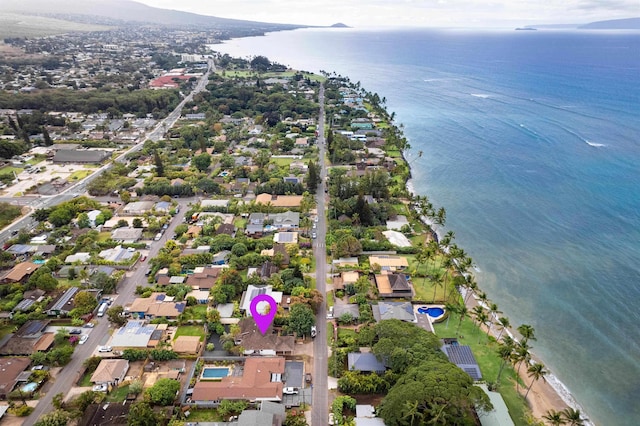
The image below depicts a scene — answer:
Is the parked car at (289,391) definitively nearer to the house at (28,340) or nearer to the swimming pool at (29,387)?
the swimming pool at (29,387)

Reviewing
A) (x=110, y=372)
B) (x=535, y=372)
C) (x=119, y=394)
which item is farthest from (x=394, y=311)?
(x=110, y=372)

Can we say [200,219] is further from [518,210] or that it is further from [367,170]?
[518,210]

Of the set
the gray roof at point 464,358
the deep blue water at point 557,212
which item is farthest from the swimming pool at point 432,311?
the deep blue water at point 557,212

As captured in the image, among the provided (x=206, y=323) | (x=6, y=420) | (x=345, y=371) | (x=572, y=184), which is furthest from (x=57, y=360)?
(x=572, y=184)

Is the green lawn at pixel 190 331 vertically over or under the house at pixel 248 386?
under

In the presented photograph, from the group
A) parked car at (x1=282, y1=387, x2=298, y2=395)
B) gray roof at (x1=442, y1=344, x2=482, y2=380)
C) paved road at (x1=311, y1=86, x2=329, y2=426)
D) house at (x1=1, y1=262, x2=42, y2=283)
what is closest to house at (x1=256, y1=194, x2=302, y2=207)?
paved road at (x1=311, y1=86, x2=329, y2=426)

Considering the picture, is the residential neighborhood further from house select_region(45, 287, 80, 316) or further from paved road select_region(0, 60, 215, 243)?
paved road select_region(0, 60, 215, 243)
